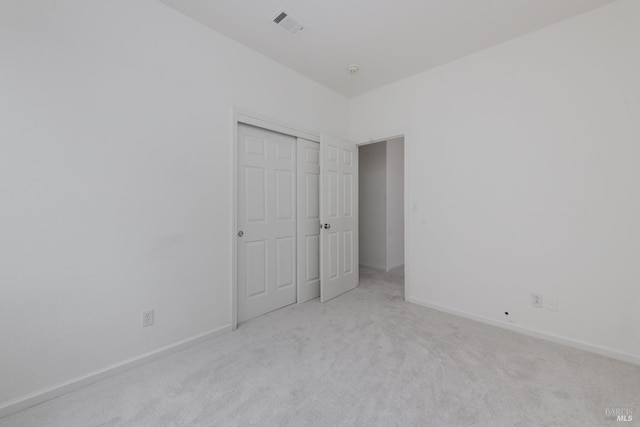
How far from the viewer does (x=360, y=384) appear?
1.70 metres

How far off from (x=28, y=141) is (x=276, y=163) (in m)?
1.88

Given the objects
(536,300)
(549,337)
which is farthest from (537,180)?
(549,337)

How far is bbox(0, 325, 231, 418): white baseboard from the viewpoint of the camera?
1.49 meters

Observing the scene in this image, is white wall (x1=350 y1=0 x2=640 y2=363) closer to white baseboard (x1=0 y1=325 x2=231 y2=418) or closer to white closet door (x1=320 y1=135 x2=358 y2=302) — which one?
white closet door (x1=320 y1=135 x2=358 y2=302)

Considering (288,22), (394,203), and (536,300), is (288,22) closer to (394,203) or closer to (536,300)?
(536,300)

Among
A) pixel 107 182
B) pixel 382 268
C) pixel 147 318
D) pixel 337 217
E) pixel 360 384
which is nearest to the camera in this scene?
pixel 360 384

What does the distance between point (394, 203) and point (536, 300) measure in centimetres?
278

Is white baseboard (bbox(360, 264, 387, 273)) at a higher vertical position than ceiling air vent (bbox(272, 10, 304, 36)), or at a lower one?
lower

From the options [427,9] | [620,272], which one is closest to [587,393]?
[620,272]

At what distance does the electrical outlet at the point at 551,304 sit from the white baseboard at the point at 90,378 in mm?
3064

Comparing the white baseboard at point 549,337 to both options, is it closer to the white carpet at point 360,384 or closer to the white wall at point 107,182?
the white carpet at point 360,384

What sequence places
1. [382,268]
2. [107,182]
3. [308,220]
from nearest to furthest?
[107,182] < [308,220] < [382,268]

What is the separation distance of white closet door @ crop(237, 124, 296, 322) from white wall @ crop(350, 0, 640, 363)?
1.51 m

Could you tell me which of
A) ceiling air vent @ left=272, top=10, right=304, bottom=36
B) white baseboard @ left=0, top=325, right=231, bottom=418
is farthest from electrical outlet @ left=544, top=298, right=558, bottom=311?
ceiling air vent @ left=272, top=10, right=304, bottom=36
